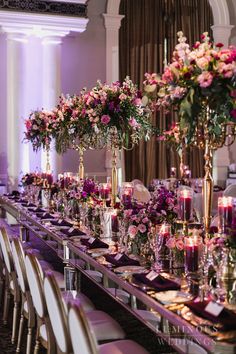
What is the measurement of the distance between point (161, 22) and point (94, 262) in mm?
9583

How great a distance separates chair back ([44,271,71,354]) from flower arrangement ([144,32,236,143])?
3.49 feet

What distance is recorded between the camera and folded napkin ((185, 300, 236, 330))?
2.18 meters

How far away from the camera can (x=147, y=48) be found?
11938 millimetres

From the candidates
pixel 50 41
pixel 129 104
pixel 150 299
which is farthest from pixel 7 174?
pixel 150 299

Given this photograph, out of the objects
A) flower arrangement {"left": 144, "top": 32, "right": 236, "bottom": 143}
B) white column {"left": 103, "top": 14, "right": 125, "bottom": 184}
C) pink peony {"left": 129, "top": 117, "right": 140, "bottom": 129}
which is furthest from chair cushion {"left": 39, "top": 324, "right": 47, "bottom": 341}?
white column {"left": 103, "top": 14, "right": 125, "bottom": 184}

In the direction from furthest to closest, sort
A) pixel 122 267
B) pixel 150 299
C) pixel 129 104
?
1. pixel 129 104
2. pixel 122 267
3. pixel 150 299

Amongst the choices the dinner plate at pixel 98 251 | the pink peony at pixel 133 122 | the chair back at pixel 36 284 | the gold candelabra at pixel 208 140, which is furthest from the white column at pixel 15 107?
the gold candelabra at pixel 208 140

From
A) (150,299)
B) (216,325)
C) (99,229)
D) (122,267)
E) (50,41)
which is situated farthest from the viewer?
(50,41)

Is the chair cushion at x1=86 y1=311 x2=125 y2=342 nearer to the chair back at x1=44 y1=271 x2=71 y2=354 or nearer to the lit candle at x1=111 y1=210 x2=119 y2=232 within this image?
the chair back at x1=44 y1=271 x2=71 y2=354

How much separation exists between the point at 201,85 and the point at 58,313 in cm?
130

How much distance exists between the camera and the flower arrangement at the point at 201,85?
2.87 metres

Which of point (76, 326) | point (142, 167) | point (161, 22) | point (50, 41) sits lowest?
point (76, 326)

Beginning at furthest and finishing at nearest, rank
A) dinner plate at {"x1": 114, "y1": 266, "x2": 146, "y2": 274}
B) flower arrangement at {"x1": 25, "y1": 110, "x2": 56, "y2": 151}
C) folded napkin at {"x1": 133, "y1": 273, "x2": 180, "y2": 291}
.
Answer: flower arrangement at {"x1": 25, "y1": 110, "x2": 56, "y2": 151}, dinner plate at {"x1": 114, "y1": 266, "x2": 146, "y2": 274}, folded napkin at {"x1": 133, "y1": 273, "x2": 180, "y2": 291}

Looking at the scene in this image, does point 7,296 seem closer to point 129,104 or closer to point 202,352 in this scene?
point 129,104
